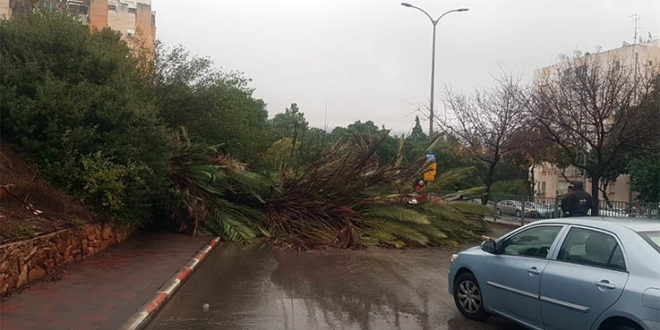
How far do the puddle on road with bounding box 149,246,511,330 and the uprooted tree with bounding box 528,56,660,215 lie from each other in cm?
904

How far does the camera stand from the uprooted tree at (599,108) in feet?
59.7

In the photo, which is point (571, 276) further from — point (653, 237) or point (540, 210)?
point (540, 210)

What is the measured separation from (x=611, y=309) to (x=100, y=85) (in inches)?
402

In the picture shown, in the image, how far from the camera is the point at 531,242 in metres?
6.39

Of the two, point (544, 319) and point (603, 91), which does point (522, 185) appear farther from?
point (544, 319)

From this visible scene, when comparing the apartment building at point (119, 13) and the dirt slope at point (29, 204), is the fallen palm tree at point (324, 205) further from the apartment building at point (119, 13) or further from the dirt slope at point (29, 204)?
the apartment building at point (119, 13)

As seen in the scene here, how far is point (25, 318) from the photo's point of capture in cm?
618

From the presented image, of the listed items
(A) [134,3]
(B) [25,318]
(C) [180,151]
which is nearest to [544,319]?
(B) [25,318]

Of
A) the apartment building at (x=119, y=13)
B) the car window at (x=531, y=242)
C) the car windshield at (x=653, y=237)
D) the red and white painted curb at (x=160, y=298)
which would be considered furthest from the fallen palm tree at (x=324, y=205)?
the apartment building at (x=119, y=13)

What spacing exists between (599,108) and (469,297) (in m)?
14.1

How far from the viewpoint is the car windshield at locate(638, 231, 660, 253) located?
5.02 m

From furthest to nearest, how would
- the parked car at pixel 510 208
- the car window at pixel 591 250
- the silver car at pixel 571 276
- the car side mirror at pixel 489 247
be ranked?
the parked car at pixel 510 208, the car side mirror at pixel 489 247, the car window at pixel 591 250, the silver car at pixel 571 276

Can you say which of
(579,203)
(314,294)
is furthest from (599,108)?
(314,294)

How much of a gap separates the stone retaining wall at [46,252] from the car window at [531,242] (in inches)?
247
